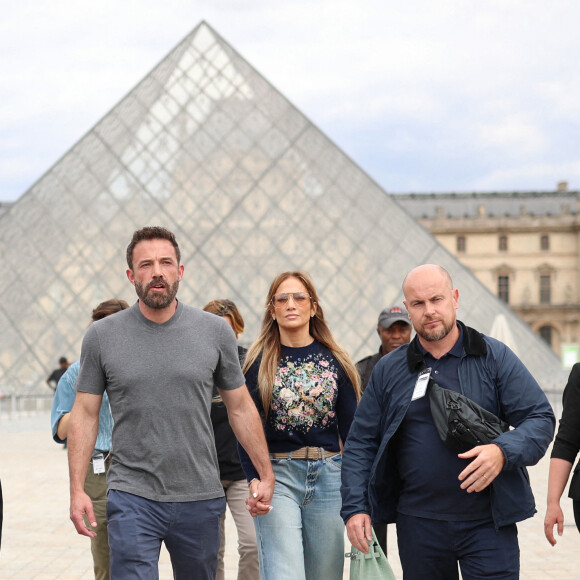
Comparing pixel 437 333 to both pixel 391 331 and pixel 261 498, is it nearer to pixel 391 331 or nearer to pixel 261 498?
pixel 261 498

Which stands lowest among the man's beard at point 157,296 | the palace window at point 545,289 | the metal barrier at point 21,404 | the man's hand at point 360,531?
the man's hand at point 360,531

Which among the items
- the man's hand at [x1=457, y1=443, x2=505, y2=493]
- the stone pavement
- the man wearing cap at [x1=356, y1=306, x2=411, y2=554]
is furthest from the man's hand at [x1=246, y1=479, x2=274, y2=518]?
the stone pavement

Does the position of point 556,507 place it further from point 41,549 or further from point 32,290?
point 32,290

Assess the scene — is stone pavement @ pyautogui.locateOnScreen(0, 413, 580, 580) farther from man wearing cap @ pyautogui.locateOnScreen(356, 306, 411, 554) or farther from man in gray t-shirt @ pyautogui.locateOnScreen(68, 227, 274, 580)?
man in gray t-shirt @ pyautogui.locateOnScreen(68, 227, 274, 580)

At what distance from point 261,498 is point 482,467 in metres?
0.83

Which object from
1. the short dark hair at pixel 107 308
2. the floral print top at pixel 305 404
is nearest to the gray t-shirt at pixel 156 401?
the floral print top at pixel 305 404

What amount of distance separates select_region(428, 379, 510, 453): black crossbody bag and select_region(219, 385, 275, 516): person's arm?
25.3 inches

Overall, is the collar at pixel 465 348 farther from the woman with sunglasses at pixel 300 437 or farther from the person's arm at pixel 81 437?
the person's arm at pixel 81 437

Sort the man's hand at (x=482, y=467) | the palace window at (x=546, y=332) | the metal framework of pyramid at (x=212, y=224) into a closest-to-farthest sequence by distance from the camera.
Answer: the man's hand at (x=482, y=467)
the metal framework of pyramid at (x=212, y=224)
the palace window at (x=546, y=332)

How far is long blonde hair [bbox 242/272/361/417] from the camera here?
3.26 metres

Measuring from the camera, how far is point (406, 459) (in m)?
2.78

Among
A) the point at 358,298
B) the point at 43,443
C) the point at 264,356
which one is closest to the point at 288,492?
the point at 264,356

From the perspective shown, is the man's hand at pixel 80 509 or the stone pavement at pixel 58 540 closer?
the man's hand at pixel 80 509

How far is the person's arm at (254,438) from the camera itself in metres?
3.07
